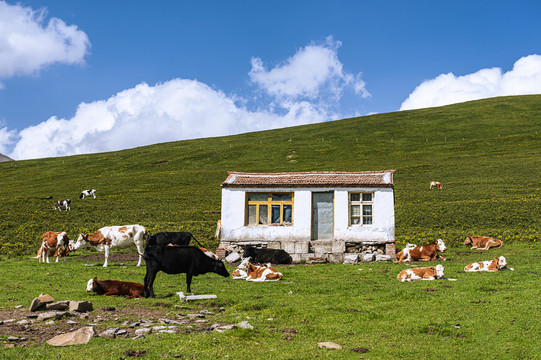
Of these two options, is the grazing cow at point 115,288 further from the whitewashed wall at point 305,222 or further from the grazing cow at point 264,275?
the whitewashed wall at point 305,222

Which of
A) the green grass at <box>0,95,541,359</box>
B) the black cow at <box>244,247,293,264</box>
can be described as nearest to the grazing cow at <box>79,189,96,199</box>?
the green grass at <box>0,95,541,359</box>

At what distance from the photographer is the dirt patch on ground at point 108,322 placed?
9281 mm

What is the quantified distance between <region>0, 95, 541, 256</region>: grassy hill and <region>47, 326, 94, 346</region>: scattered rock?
21466 mm

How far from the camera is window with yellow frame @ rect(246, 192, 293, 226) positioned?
1059 inches

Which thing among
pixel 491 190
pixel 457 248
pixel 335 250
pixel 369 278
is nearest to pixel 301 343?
pixel 369 278

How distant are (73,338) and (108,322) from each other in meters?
1.69

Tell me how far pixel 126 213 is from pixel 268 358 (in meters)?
41.1

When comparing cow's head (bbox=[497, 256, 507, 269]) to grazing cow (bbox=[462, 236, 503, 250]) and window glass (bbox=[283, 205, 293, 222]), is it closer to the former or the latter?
grazing cow (bbox=[462, 236, 503, 250])

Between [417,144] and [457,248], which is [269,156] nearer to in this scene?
[417,144]

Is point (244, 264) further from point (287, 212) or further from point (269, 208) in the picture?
point (287, 212)

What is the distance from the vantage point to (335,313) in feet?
37.9

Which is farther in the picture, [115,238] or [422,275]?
[115,238]

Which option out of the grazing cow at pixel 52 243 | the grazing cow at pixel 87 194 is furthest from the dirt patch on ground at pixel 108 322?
the grazing cow at pixel 87 194

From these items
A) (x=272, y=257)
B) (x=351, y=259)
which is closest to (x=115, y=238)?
(x=272, y=257)
